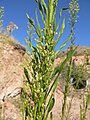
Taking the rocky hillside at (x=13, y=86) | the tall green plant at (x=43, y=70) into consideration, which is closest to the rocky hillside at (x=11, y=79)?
the rocky hillside at (x=13, y=86)

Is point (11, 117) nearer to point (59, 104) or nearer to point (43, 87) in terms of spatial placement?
point (59, 104)

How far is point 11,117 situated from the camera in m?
12.2

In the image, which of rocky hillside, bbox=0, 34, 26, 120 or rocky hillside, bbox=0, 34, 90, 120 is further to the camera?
rocky hillside, bbox=0, 34, 90, 120

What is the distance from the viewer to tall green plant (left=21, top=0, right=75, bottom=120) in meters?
1.82

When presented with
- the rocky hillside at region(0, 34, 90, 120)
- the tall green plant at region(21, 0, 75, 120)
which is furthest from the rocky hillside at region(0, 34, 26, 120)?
the tall green plant at region(21, 0, 75, 120)

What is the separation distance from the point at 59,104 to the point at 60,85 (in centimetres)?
295

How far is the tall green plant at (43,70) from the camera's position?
5.97ft

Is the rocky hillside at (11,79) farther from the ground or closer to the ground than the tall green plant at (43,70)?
farther from the ground

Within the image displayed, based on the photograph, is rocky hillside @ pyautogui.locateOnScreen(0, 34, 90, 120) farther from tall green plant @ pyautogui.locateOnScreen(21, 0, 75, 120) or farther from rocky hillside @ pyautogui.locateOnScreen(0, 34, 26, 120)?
tall green plant @ pyautogui.locateOnScreen(21, 0, 75, 120)

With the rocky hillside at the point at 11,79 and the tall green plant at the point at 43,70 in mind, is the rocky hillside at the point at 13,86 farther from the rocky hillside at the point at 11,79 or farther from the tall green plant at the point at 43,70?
the tall green plant at the point at 43,70

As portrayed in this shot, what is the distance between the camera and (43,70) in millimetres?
1841

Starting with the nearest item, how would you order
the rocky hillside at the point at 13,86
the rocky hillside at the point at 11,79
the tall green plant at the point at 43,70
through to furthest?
the tall green plant at the point at 43,70
the rocky hillside at the point at 11,79
the rocky hillside at the point at 13,86

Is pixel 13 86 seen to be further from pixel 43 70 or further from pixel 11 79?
pixel 43 70

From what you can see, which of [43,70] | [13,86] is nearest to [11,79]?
[13,86]
